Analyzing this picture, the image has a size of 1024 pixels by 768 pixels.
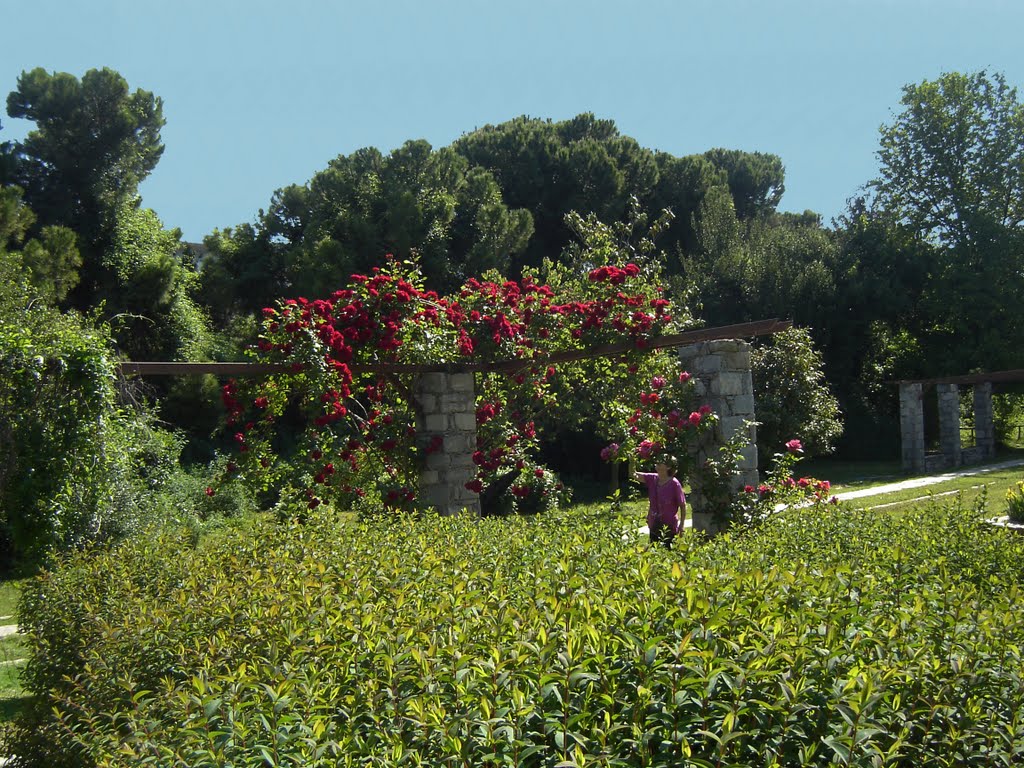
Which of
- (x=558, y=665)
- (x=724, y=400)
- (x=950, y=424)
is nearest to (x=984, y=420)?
(x=950, y=424)

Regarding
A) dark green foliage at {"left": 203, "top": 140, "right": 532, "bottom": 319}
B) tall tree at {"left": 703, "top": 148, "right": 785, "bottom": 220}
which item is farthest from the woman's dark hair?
tall tree at {"left": 703, "top": 148, "right": 785, "bottom": 220}

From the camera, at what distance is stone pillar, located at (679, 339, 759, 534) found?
27.0 feet

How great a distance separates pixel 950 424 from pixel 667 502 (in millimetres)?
17901

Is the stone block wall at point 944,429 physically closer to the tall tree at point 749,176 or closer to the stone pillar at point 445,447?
the tall tree at point 749,176

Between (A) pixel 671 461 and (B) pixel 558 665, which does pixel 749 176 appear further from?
(B) pixel 558 665

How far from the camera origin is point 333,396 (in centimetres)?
780

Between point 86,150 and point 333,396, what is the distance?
14067mm

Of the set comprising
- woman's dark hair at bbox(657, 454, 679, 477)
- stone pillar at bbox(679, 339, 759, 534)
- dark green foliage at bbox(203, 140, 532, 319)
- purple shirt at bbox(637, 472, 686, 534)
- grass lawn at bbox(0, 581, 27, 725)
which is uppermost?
dark green foliage at bbox(203, 140, 532, 319)

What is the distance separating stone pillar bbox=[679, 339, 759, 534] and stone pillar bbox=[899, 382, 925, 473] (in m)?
15.0

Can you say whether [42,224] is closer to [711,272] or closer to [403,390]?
[403,390]

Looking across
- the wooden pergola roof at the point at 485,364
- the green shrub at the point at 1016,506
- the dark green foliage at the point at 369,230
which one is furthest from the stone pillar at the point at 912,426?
the wooden pergola roof at the point at 485,364

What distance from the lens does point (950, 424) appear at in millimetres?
22484

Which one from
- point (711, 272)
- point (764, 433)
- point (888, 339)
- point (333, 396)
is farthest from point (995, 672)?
point (888, 339)

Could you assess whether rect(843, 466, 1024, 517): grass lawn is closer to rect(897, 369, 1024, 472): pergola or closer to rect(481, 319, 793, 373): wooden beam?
rect(897, 369, 1024, 472): pergola
